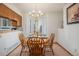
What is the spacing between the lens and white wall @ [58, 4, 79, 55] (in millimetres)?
2973

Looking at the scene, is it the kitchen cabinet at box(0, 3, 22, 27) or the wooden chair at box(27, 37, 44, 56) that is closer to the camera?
the kitchen cabinet at box(0, 3, 22, 27)

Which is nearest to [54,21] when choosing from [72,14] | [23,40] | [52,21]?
[52,21]

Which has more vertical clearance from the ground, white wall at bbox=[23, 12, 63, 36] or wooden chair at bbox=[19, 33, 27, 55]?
white wall at bbox=[23, 12, 63, 36]

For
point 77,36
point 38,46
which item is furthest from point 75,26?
point 38,46

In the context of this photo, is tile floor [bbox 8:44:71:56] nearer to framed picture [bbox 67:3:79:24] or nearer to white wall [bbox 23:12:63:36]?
white wall [bbox 23:12:63:36]

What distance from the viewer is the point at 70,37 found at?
333 centimetres

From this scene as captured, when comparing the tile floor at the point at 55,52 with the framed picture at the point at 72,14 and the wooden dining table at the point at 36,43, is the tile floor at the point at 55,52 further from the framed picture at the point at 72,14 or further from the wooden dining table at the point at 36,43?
the framed picture at the point at 72,14

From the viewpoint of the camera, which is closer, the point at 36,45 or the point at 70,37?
the point at 36,45

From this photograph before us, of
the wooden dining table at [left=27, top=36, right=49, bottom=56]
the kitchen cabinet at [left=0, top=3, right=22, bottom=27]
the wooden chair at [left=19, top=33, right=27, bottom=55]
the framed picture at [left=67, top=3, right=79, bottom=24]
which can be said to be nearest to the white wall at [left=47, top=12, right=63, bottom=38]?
the wooden dining table at [left=27, top=36, right=49, bottom=56]

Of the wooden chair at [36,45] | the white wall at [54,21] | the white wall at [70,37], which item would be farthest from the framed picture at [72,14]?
the wooden chair at [36,45]

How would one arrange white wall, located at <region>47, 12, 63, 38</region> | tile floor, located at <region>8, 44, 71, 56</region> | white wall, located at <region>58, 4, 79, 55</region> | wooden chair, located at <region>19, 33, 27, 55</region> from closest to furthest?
tile floor, located at <region>8, 44, 71, 56</region>
wooden chair, located at <region>19, 33, 27, 55</region>
white wall, located at <region>47, 12, 63, 38</region>
white wall, located at <region>58, 4, 79, 55</region>

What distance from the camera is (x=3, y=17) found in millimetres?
2908

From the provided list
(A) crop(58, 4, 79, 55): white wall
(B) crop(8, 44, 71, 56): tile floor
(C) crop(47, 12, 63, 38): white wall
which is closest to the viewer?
(B) crop(8, 44, 71, 56): tile floor

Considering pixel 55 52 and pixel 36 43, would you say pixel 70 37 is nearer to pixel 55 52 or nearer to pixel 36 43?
pixel 55 52
